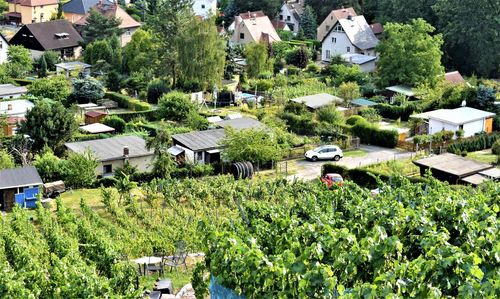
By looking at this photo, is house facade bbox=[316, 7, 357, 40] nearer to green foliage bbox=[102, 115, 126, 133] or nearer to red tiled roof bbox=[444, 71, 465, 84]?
red tiled roof bbox=[444, 71, 465, 84]

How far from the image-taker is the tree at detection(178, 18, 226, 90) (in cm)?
5000

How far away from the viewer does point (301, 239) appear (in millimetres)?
19484

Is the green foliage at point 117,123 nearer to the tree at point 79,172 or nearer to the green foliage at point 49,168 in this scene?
the green foliage at point 49,168

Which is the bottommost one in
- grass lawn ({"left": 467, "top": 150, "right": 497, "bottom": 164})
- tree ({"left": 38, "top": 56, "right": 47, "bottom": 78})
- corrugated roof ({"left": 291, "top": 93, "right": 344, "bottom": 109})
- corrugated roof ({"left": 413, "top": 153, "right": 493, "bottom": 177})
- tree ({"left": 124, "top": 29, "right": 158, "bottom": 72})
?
grass lawn ({"left": 467, "top": 150, "right": 497, "bottom": 164})

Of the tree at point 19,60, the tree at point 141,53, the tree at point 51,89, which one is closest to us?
the tree at point 51,89

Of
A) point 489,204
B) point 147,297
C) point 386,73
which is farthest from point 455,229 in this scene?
point 386,73

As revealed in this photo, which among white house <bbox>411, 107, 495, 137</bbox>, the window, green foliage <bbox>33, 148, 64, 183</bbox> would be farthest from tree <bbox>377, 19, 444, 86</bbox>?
green foliage <bbox>33, 148, 64, 183</bbox>

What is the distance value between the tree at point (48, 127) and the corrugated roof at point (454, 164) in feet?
48.4

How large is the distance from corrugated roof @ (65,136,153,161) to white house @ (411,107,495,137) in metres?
12.9

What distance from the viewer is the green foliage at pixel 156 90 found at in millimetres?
48656

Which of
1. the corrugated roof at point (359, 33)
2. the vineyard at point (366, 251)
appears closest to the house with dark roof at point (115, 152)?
the vineyard at point (366, 251)

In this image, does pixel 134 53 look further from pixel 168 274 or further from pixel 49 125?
pixel 168 274

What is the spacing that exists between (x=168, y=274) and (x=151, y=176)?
11.3 metres

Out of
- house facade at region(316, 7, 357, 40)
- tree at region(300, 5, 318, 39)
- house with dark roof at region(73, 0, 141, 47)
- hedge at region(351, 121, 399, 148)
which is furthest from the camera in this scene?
tree at region(300, 5, 318, 39)
